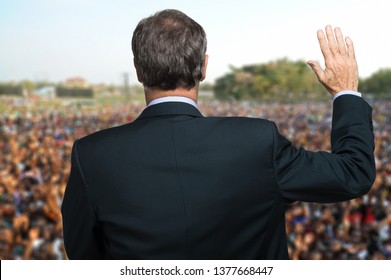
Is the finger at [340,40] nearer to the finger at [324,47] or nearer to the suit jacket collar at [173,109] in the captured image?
the finger at [324,47]

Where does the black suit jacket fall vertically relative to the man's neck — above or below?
below

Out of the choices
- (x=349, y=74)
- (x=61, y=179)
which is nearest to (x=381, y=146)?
(x=61, y=179)

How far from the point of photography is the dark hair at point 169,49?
25.7 inches

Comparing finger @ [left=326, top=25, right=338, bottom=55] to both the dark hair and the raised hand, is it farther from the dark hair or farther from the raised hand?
the dark hair

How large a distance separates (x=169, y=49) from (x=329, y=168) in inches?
12.0

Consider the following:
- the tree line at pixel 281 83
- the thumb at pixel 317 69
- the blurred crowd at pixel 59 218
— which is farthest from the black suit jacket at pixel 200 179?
the tree line at pixel 281 83

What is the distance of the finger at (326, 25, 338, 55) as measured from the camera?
0.74m

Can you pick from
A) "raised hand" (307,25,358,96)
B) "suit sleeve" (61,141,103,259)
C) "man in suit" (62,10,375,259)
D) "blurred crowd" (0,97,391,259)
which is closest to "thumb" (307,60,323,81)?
"raised hand" (307,25,358,96)

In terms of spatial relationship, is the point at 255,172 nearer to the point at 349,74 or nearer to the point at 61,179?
the point at 349,74

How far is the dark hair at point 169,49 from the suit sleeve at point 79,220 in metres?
0.17

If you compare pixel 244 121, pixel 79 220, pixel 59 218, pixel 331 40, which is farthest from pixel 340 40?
pixel 59 218

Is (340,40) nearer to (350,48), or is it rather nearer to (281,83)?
(350,48)

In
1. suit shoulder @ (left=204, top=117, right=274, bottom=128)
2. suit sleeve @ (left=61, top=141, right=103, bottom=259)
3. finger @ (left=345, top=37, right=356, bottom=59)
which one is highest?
finger @ (left=345, top=37, right=356, bottom=59)

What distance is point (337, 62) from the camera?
0.74m
